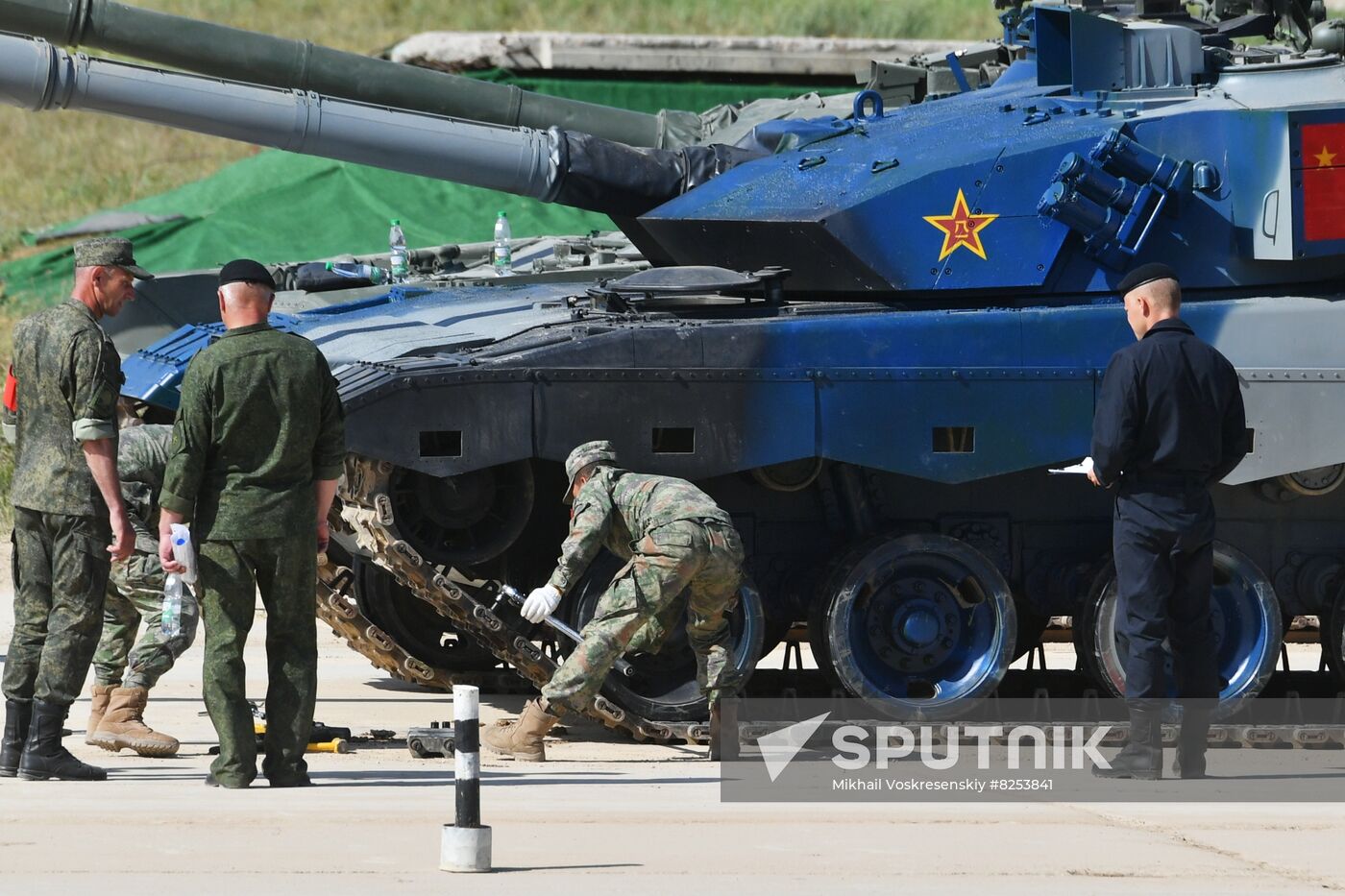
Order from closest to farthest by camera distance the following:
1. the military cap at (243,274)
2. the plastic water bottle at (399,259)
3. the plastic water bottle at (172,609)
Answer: the military cap at (243,274) → the plastic water bottle at (172,609) → the plastic water bottle at (399,259)

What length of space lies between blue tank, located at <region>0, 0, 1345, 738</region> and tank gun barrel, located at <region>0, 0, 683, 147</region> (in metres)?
0.50

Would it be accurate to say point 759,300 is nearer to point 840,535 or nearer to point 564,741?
point 840,535

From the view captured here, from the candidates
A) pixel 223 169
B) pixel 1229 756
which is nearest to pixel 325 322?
pixel 1229 756

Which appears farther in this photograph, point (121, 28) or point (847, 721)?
point (121, 28)

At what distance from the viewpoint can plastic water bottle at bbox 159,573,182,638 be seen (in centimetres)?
838

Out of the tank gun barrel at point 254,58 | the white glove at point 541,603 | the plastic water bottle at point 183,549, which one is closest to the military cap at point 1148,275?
the white glove at point 541,603

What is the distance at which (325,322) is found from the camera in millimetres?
10609

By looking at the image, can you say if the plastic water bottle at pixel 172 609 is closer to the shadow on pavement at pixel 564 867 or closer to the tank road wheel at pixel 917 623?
the shadow on pavement at pixel 564 867

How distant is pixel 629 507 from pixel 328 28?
69.4 feet

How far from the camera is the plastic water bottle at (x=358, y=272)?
13.1 m

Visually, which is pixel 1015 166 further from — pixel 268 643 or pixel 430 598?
pixel 268 643

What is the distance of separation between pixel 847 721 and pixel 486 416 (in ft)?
6.76

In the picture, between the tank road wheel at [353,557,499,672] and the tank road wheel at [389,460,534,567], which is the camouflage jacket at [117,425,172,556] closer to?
the tank road wheel at [389,460,534,567]

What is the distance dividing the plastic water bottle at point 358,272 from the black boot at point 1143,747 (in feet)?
20.0
